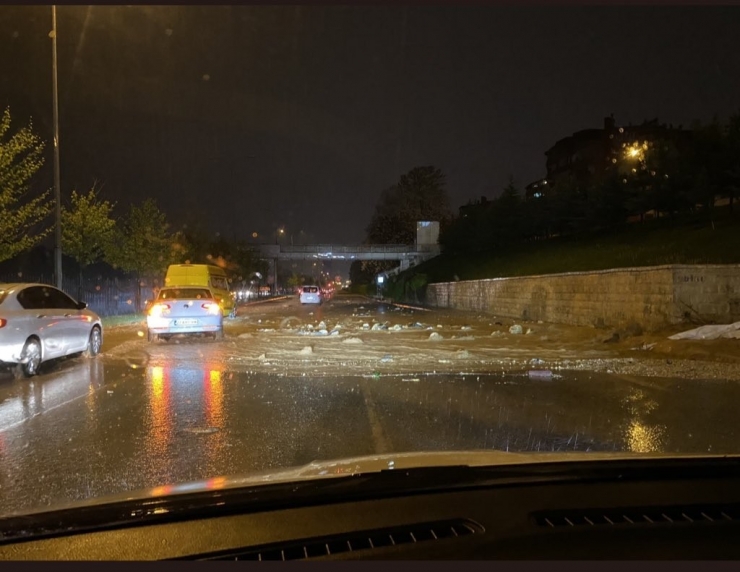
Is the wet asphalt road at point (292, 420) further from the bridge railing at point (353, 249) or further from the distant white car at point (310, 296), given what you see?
the bridge railing at point (353, 249)

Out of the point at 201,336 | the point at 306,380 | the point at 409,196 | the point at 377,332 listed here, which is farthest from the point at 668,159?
the point at 409,196

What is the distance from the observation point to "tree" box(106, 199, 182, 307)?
123 ft

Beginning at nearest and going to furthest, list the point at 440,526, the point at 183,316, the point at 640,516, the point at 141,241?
the point at 440,526 → the point at 640,516 → the point at 183,316 → the point at 141,241

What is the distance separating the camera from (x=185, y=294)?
19500 millimetres

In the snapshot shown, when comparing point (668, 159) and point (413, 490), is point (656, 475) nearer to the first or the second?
point (413, 490)

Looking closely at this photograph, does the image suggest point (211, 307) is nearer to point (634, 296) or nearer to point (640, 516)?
point (634, 296)

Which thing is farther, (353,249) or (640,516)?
(353,249)

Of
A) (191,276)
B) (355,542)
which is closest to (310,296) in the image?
(191,276)

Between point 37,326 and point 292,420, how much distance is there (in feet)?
21.3

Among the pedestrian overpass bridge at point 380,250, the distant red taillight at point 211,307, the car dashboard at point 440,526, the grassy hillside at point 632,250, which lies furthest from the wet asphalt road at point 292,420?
the pedestrian overpass bridge at point 380,250

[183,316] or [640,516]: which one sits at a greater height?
[183,316]

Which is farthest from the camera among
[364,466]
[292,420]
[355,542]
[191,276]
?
[191,276]

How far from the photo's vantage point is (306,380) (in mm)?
12086

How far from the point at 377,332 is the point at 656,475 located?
18.3 metres
